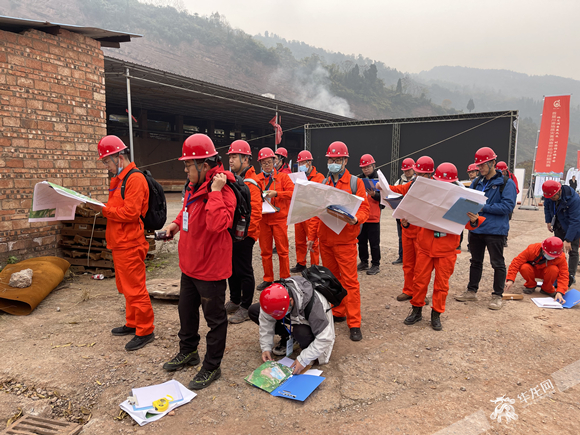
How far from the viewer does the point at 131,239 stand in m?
3.58

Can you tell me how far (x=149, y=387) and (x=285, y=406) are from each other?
1149mm

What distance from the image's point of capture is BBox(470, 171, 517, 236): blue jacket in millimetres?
4562

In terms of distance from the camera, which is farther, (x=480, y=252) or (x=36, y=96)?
(x=36, y=96)

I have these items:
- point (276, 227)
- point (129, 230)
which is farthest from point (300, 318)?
point (276, 227)

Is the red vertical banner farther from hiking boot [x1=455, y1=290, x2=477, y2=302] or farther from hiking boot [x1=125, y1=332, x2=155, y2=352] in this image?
hiking boot [x1=125, y1=332, x2=155, y2=352]

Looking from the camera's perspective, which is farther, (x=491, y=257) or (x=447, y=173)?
(x=491, y=257)

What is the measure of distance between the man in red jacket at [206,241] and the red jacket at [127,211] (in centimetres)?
60

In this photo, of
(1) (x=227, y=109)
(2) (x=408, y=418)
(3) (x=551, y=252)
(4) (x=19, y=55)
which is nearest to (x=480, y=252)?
(3) (x=551, y=252)

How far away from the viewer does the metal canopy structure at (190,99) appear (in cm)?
1270

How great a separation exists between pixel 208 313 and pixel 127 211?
1.30 meters

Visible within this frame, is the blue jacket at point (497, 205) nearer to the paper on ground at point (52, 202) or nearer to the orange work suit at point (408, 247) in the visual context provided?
the orange work suit at point (408, 247)

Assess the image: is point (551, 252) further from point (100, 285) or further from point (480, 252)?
point (100, 285)

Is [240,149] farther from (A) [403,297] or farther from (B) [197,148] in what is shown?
(A) [403,297]

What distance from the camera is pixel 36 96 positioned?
5.71 metres
